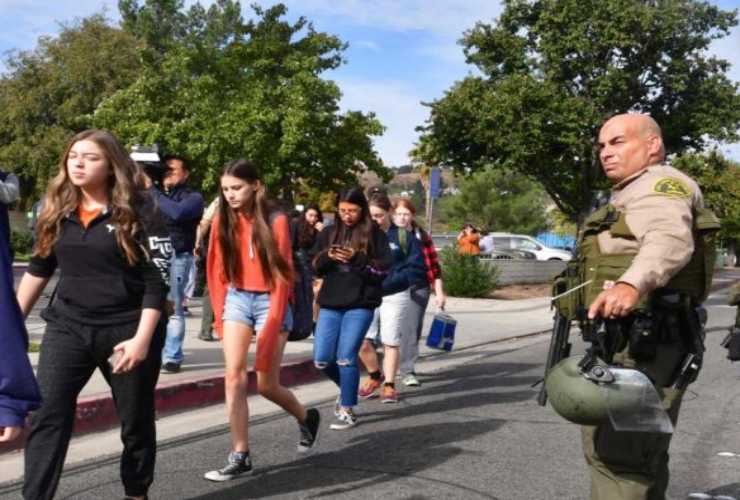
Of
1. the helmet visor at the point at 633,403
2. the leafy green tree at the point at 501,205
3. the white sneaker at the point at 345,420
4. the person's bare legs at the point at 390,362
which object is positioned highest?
the leafy green tree at the point at 501,205

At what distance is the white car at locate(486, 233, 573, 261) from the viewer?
4206 centimetres

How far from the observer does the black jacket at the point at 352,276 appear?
6895 mm

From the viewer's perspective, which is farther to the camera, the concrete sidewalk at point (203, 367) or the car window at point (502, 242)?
the car window at point (502, 242)

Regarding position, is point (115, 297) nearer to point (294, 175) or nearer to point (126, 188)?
point (126, 188)

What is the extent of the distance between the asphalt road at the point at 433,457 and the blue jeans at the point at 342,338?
0.44 metres

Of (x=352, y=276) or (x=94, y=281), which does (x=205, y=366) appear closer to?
(x=352, y=276)

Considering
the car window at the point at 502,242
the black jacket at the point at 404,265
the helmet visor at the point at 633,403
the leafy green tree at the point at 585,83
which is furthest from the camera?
the car window at the point at 502,242

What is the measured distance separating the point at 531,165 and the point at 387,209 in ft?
59.0

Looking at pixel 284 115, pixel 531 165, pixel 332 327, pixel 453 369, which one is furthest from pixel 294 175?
pixel 332 327

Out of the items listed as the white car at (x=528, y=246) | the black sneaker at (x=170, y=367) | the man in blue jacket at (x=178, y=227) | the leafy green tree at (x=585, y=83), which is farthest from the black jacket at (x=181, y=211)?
the white car at (x=528, y=246)

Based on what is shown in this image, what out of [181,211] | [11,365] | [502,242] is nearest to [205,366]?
[181,211]

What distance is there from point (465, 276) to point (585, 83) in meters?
6.76

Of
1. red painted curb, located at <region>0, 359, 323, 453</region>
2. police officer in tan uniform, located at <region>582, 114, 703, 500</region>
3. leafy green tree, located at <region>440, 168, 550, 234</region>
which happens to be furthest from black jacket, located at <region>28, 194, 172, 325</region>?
leafy green tree, located at <region>440, 168, 550, 234</region>

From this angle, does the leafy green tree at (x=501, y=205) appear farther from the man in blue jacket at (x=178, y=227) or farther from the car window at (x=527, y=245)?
the man in blue jacket at (x=178, y=227)
